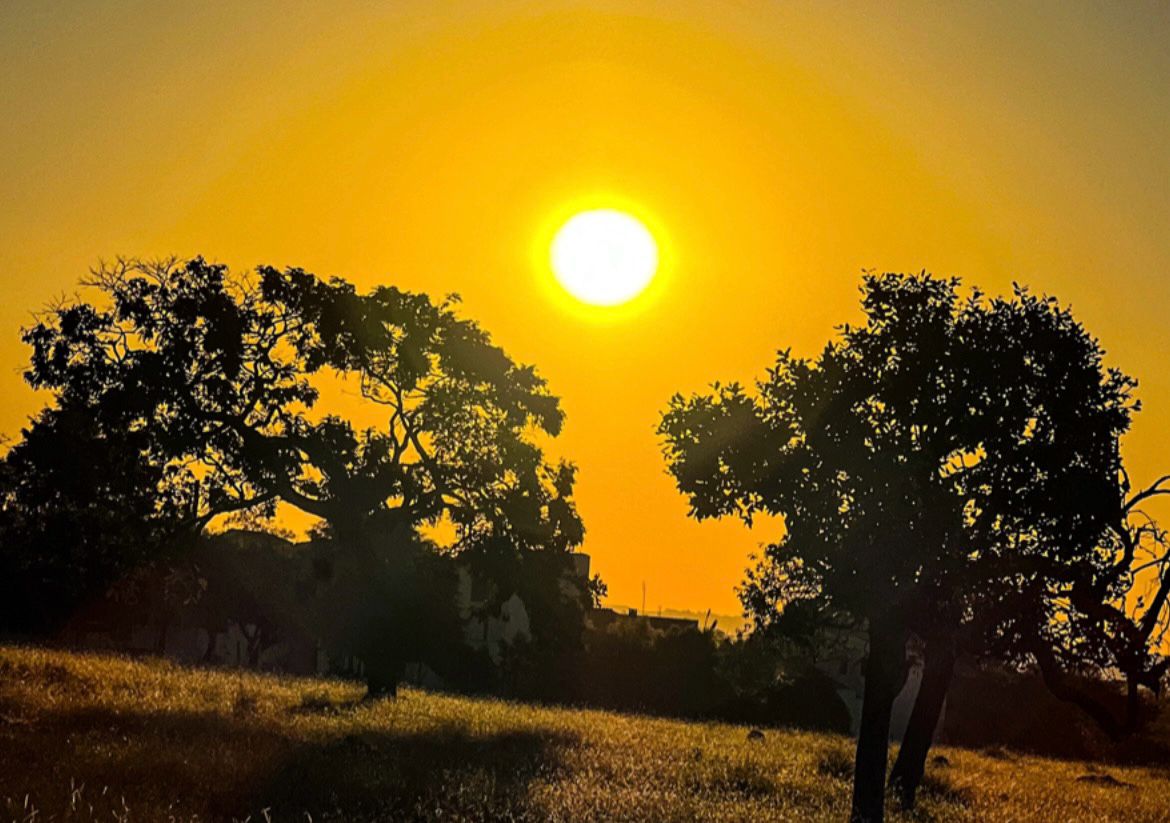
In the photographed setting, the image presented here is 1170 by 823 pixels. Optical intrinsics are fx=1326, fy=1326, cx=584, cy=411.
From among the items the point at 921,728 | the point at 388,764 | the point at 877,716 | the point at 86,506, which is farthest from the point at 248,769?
the point at 86,506

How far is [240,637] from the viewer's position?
98.8 metres

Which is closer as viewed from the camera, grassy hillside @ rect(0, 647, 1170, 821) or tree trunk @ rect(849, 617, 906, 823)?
grassy hillside @ rect(0, 647, 1170, 821)

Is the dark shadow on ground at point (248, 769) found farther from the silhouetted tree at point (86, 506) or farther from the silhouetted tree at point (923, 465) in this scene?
the silhouetted tree at point (86, 506)

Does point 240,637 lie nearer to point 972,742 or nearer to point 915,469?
point 972,742

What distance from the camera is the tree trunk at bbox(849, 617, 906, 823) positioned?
2416cm

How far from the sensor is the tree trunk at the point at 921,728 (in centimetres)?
2819

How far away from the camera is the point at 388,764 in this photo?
71.8 feet

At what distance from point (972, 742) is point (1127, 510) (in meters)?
49.6

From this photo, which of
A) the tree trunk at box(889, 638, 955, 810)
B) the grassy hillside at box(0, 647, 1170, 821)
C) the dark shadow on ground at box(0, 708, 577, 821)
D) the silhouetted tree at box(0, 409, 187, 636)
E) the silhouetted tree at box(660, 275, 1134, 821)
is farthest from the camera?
the silhouetted tree at box(0, 409, 187, 636)

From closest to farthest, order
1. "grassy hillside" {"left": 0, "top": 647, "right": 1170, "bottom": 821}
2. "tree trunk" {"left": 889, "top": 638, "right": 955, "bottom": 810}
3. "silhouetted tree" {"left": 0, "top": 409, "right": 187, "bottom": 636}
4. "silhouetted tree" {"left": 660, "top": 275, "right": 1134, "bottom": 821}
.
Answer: "grassy hillside" {"left": 0, "top": 647, "right": 1170, "bottom": 821}
"silhouetted tree" {"left": 660, "top": 275, "right": 1134, "bottom": 821}
"tree trunk" {"left": 889, "top": 638, "right": 955, "bottom": 810}
"silhouetted tree" {"left": 0, "top": 409, "right": 187, "bottom": 636}

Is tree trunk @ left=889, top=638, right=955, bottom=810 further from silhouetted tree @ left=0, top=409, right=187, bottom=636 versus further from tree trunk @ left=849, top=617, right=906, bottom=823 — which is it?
silhouetted tree @ left=0, top=409, right=187, bottom=636

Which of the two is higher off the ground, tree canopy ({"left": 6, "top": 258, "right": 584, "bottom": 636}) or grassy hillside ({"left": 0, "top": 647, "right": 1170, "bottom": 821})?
tree canopy ({"left": 6, "top": 258, "right": 584, "bottom": 636})

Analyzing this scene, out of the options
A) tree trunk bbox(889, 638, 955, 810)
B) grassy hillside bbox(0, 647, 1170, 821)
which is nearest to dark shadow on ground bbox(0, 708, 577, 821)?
grassy hillside bbox(0, 647, 1170, 821)

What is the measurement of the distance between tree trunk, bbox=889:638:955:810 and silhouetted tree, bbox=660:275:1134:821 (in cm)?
271
